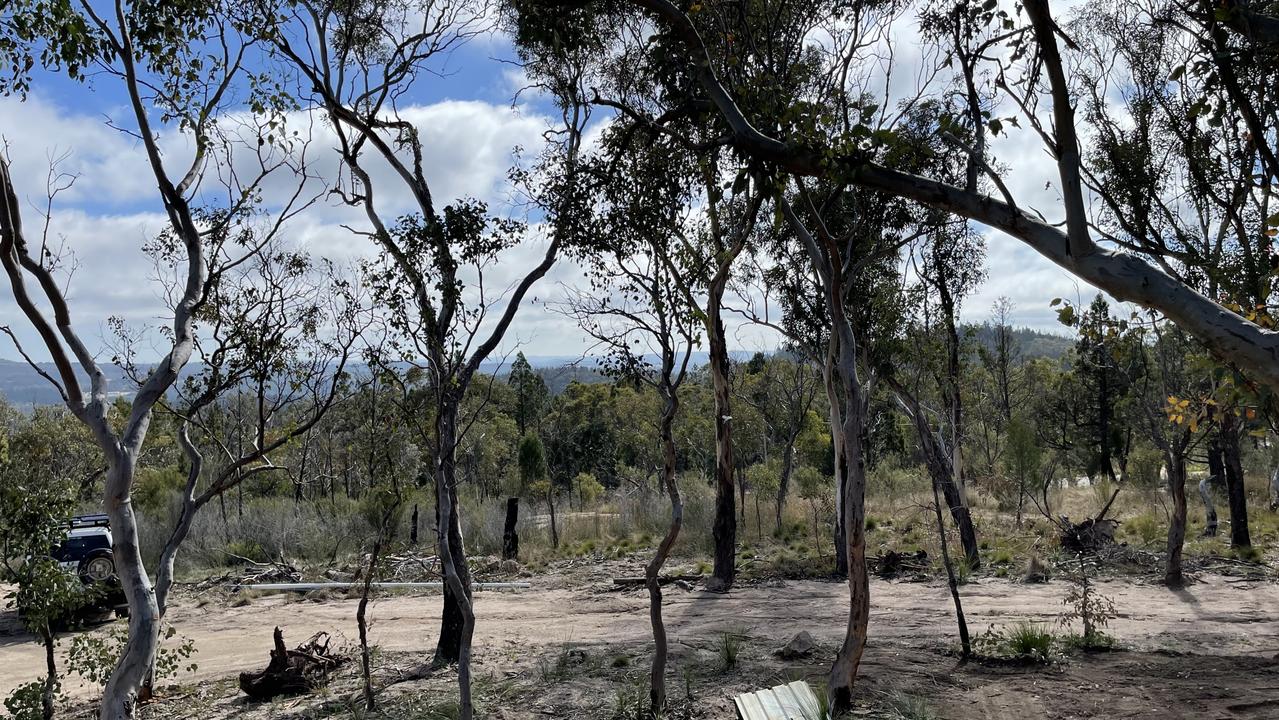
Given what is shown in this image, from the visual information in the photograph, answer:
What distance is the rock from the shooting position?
905 cm

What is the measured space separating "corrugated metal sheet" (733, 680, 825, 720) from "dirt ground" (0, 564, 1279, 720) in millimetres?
623

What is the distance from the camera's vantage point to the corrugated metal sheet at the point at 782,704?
630cm

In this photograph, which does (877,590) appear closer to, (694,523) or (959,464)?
(959,464)

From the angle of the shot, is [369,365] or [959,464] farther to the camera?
[959,464]

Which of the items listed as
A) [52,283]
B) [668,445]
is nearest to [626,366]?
[668,445]

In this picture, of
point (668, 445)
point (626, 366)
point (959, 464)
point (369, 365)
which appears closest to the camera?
point (668, 445)

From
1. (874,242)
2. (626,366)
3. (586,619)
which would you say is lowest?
(586,619)

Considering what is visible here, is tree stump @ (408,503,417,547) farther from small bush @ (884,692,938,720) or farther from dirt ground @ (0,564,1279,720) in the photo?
small bush @ (884,692,938,720)

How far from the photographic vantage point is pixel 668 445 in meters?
7.29

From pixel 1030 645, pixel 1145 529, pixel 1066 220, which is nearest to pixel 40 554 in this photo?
pixel 1066 220

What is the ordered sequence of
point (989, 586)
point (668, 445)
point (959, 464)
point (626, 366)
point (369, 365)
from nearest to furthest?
point (668, 445)
point (369, 365)
point (626, 366)
point (989, 586)
point (959, 464)

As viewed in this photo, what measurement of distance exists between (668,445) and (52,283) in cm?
456

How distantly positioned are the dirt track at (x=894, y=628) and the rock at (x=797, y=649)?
644mm

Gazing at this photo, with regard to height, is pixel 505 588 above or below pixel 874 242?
below
